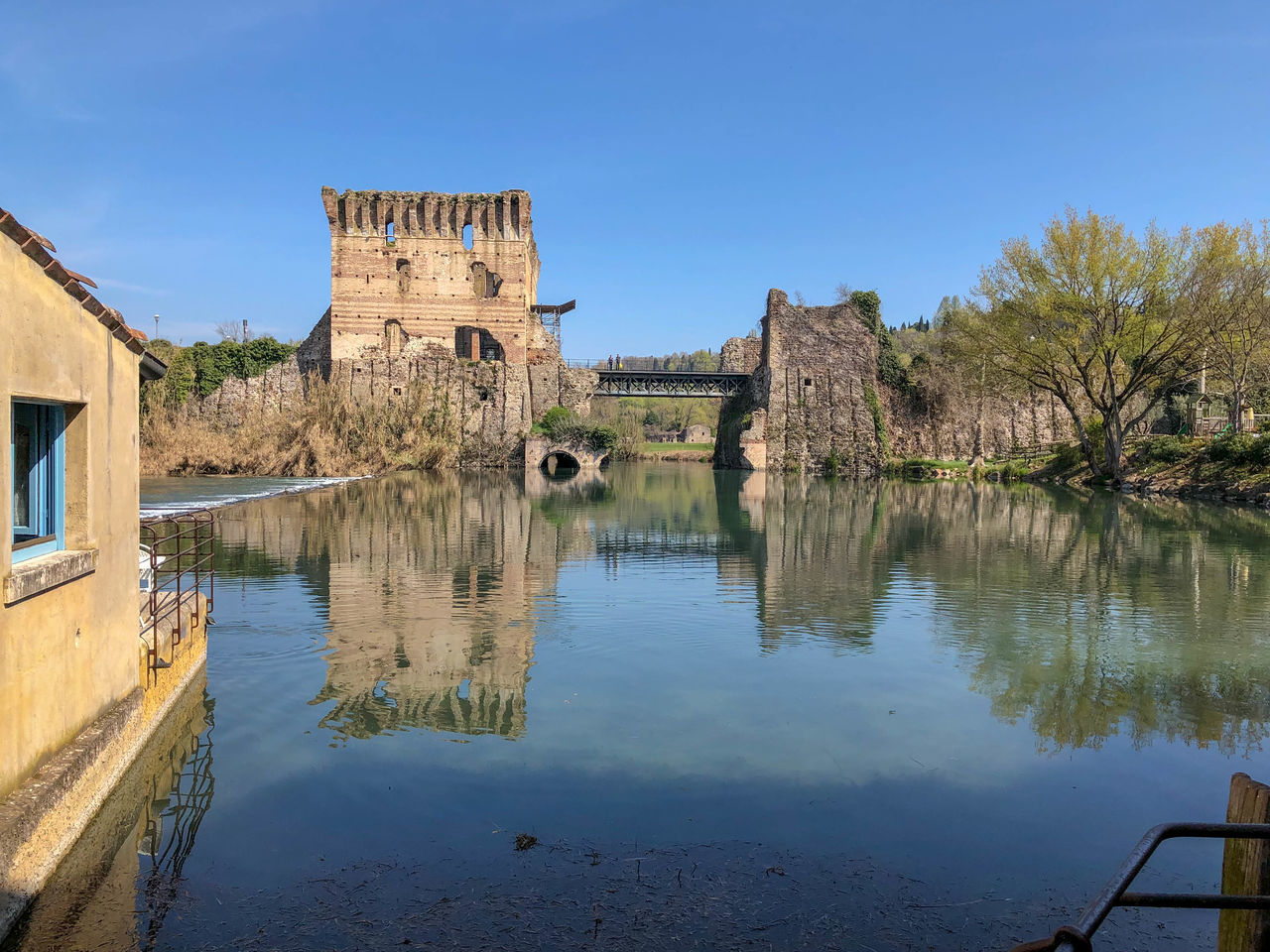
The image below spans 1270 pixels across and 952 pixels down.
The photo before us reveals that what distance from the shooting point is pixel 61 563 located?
5.03m

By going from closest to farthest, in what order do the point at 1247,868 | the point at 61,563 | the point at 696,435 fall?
the point at 1247,868 → the point at 61,563 → the point at 696,435

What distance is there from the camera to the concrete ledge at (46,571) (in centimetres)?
448

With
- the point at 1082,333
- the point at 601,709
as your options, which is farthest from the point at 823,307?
the point at 601,709

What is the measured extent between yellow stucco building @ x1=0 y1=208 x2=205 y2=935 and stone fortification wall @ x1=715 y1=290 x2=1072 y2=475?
157 ft

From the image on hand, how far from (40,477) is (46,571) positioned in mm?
826

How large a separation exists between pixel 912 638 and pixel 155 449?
113 feet

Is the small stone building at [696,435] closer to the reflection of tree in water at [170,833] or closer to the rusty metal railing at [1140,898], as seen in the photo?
the reflection of tree in water at [170,833]

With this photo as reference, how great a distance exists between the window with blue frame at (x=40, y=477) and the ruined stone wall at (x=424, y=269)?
150 feet

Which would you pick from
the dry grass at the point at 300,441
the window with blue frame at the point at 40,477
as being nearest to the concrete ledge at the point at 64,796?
the window with blue frame at the point at 40,477

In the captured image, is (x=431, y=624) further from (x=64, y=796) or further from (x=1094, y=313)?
(x=1094, y=313)

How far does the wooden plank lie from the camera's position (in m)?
3.23

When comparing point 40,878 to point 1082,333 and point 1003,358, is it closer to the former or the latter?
point 1082,333

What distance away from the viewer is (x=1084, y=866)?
513 cm

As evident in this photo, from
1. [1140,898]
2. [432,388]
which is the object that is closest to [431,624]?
[1140,898]
